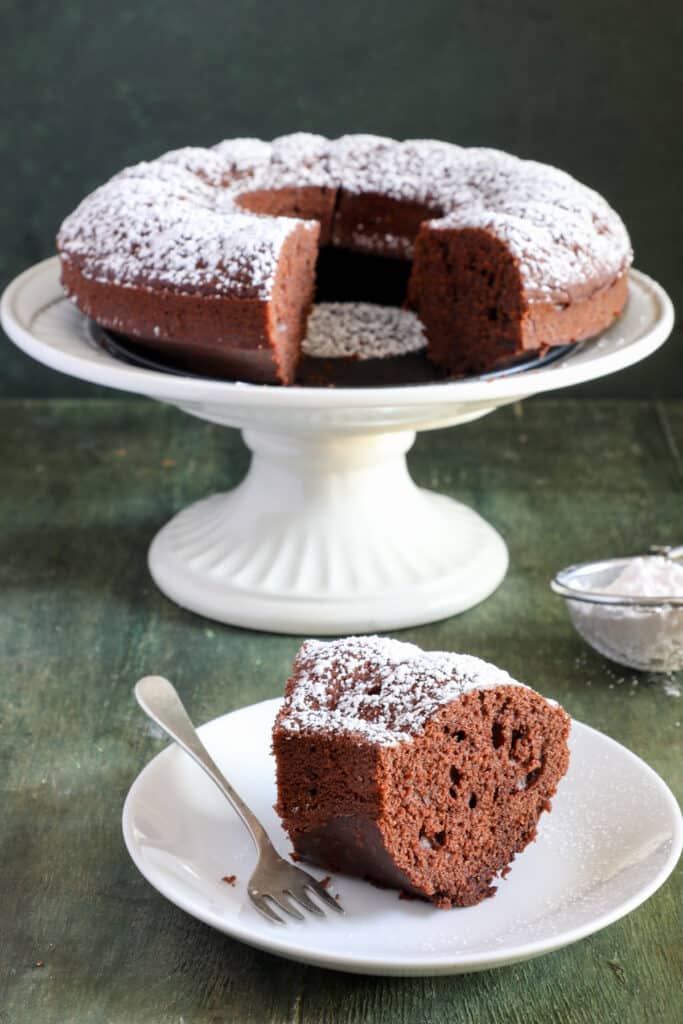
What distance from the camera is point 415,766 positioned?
149cm

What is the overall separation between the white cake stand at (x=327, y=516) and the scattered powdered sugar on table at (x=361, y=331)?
0.15 m

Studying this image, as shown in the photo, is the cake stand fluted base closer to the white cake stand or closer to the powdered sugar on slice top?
the white cake stand

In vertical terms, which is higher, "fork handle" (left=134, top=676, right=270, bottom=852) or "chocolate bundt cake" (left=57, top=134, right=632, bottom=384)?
"chocolate bundt cake" (left=57, top=134, right=632, bottom=384)

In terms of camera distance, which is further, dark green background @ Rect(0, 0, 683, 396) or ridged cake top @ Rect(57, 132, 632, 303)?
dark green background @ Rect(0, 0, 683, 396)

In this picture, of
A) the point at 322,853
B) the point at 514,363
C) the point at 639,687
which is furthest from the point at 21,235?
the point at 322,853

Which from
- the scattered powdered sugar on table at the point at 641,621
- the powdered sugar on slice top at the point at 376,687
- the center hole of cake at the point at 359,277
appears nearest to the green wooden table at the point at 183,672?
the scattered powdered sugar on table at the point at 641,621

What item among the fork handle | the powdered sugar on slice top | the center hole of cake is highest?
the powdered sugar on slice top

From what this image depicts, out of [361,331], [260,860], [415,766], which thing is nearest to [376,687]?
[415,766]

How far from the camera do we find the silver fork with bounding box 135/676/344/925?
1480 mm

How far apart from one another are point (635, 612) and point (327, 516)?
0.58 m

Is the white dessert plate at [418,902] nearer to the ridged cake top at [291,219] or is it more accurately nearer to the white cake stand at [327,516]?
the white cake stand at [327,516]

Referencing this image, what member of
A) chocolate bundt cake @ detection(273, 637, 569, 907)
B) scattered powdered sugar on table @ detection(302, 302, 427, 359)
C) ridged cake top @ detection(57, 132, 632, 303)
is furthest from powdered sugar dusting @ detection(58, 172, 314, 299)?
chocolate bundt cake @ detection(273, 637, 569, 907)

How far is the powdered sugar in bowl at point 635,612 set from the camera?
204 centimetres

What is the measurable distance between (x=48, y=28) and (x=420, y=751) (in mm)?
2135
